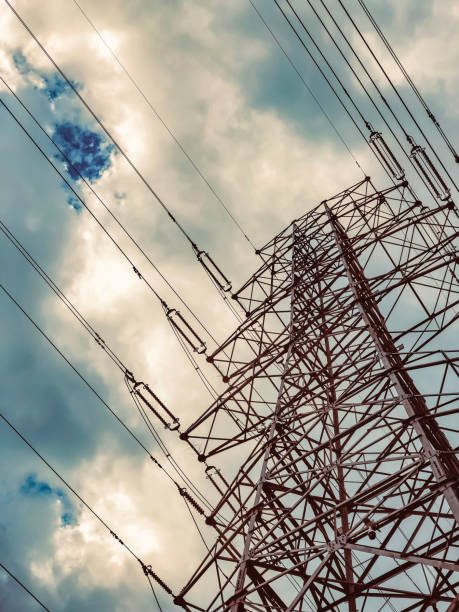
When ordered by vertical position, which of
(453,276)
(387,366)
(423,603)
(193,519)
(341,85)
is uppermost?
(341,85)

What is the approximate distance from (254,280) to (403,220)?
4.47m

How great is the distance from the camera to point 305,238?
15250 millimetres

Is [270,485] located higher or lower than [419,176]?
lower

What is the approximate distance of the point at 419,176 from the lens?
48.3 ft

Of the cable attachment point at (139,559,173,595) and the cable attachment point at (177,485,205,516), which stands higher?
the cable attachment point at (177,485,205,516)

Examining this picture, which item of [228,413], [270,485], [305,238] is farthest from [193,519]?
[305,238]

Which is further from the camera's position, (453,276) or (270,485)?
(453,276)

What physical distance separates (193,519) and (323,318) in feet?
17.5

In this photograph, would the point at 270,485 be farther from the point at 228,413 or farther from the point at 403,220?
the point at 403,220

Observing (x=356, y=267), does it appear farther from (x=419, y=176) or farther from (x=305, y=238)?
(x=419, y=176)

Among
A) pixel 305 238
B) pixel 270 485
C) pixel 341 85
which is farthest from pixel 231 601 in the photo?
pixel 341 85

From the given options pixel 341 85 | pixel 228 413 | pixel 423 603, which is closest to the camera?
pixel 423 603

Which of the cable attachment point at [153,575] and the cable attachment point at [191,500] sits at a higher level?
the cable attachment point at [191,500]

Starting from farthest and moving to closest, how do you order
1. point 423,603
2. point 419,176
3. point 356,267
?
point 419,176 < point 356,267 < point 423,603
